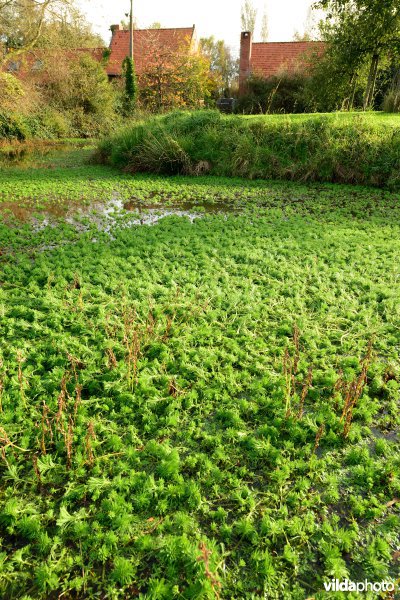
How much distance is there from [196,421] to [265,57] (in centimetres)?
3348

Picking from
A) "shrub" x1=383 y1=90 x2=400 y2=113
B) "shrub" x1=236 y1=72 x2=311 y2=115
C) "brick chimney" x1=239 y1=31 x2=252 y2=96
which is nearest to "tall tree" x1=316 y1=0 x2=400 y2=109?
"shrub" x1=383 y1=90 x2=400 y2=113

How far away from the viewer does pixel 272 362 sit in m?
4.04

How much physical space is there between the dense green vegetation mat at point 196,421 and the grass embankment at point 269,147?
649 cm

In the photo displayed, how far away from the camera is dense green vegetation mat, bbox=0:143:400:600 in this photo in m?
2.31

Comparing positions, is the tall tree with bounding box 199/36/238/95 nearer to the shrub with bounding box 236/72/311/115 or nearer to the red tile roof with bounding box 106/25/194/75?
the red tile roof with bounding box 106/25/194/75

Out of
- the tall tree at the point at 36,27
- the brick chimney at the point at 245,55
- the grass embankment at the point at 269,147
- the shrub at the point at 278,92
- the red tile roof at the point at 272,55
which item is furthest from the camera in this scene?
the red tile roof at the point at 272,55

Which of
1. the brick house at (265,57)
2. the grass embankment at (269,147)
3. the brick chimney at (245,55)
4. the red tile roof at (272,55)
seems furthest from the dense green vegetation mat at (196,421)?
the red tile roof at (272,55)

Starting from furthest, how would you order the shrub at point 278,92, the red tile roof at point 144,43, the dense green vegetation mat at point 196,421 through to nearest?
the red tile roof at point 144,43
the shrub at point 278,92
the dense green vegetation mat at point 196,421

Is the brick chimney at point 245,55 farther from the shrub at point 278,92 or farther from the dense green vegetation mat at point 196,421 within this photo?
the dense green vegetation mat at point 196,421

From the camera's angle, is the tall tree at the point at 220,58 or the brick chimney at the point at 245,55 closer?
the brick chimney at the point at 245,55

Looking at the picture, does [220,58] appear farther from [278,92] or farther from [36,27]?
[36,27]

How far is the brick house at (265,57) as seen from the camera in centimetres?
2774

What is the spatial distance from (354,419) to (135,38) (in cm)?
3640

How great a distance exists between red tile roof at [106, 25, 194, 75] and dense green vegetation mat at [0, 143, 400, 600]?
86.1 feet
